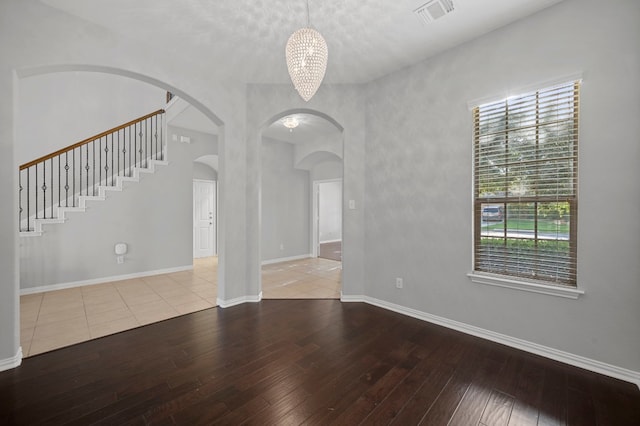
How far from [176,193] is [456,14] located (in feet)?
18.0

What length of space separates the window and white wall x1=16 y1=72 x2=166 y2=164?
22.2 ft

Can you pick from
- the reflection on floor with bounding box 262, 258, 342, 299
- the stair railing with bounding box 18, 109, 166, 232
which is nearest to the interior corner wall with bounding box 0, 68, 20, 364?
the reflection on floor with bounding box 262, 258, 342, 299

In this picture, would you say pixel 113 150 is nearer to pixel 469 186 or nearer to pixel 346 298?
pixel 346 298

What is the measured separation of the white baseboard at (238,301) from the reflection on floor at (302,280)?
180mm

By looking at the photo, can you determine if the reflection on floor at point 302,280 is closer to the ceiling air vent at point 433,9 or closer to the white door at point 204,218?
the white door at point 204,218

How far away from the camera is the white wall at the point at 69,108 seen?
4766 mm

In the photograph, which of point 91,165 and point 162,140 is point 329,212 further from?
point 91,165

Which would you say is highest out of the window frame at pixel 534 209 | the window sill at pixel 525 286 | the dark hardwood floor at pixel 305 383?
the window frame at pixel 534 209

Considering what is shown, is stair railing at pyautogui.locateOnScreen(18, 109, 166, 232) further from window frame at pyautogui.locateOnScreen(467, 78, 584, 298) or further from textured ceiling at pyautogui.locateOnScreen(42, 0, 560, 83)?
window frame at pyautogui.locateOnScreen(467, 78, 584, 298)

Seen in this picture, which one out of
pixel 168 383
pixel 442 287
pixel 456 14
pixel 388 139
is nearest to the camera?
pixel 168 383

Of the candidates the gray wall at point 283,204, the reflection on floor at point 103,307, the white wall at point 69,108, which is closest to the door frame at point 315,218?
the gray wall at point 283,204

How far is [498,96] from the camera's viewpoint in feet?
8.29

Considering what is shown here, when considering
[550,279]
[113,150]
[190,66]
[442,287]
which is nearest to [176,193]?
[113,150]

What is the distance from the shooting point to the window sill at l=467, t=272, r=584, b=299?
85.2 inches
